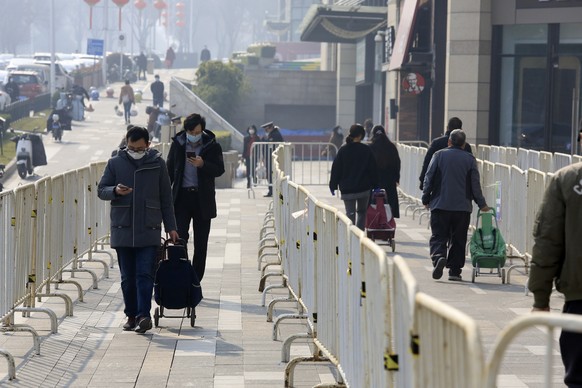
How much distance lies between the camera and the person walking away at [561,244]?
21.3 ft

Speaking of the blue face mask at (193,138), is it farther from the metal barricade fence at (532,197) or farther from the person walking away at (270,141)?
the person walking away at (270,141)

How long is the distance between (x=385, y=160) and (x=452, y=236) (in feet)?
15.0

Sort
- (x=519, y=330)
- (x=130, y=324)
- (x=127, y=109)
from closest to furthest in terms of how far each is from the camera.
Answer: (x=519, y=330), (x=130, y=324), (x=127, y=109)

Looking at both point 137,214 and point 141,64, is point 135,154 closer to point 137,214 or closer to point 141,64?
point 137,214

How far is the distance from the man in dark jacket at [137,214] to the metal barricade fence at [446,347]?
6.12 metres

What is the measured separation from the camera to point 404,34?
34719 millimetres

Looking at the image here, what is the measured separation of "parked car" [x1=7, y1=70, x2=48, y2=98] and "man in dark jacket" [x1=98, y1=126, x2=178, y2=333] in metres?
50.6

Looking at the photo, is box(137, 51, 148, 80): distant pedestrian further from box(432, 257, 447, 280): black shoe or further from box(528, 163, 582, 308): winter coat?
box(528, 163, 582, 308): winter coat

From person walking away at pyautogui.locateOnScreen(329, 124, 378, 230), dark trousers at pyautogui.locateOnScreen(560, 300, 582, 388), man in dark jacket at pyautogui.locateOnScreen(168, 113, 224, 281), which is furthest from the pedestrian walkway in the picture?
dark trousers at pyautogui.locateOnScreen(560, 300, 582, 388)

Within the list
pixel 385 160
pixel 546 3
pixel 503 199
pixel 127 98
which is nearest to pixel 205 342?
pixel 503 199

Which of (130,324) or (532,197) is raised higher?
(532,197)

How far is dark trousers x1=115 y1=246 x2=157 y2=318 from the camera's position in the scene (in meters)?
10.8

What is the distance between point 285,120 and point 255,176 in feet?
139

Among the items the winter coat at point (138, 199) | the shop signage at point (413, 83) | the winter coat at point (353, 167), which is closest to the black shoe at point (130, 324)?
the winter coat at point (138, 199)
